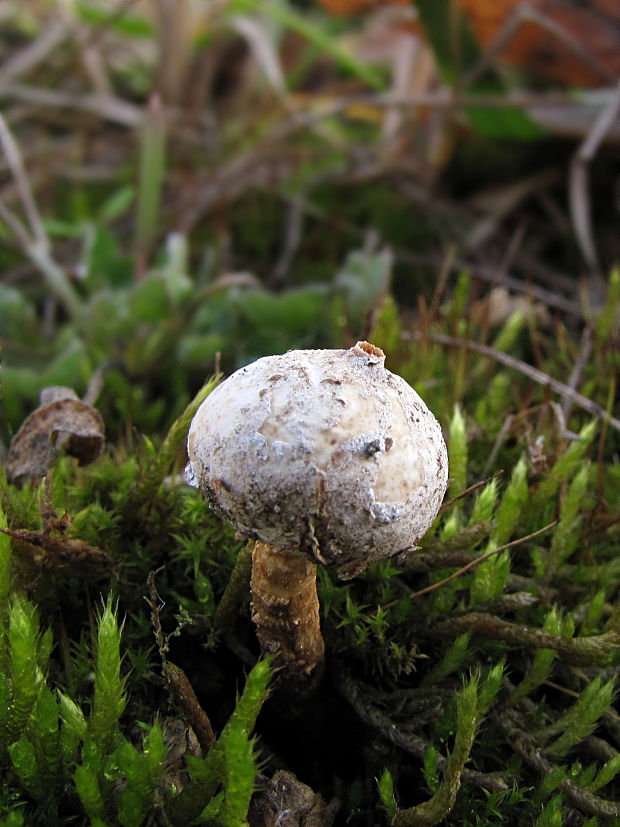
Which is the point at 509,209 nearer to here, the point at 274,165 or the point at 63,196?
the point at 274,165

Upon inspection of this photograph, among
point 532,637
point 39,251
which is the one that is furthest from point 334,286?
point 532,637

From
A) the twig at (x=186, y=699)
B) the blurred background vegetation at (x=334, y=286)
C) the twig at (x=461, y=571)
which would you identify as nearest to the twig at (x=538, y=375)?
the blurred background vegetation at (x=334, y=286)

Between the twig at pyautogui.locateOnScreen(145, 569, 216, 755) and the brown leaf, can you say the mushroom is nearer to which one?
the twig at pyautogui.locateOnScreen(145, 569, 216, 755)

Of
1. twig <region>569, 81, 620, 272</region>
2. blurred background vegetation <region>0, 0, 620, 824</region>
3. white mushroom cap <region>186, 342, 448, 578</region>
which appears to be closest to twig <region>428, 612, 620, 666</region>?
blurred background vegetation <region>0, 0, 620, 824</region>

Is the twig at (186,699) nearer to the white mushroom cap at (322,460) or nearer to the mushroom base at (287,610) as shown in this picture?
the mushroom base at (287,610)

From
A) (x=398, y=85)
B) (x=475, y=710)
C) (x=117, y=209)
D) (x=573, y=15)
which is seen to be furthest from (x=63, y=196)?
(x=475, y=710)

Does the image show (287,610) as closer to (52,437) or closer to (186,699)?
(186,699)
